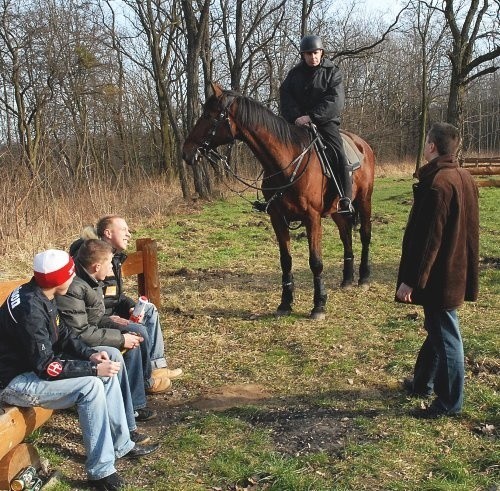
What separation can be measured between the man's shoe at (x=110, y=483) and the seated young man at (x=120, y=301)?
52.5 inches

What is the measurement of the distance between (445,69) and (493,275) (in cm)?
3734

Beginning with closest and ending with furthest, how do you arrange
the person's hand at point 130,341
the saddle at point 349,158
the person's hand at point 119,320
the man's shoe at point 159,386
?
the person's hand at point 130,341 → the person's hand at point 119,320 → the man's shoe at point 159,386 → the saddle at point 349,158

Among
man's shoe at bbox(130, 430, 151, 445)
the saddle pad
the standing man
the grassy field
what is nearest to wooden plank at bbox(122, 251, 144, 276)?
the grassy field

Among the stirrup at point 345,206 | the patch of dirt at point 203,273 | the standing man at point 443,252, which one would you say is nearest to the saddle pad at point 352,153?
the stirrup at point 345,206

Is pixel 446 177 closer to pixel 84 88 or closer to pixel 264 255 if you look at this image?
pixel 264 255

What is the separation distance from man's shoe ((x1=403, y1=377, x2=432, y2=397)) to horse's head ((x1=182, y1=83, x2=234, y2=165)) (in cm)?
315

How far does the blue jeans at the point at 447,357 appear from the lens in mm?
3828

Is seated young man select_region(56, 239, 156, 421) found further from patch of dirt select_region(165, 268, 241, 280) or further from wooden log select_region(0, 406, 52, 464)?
patch of dirt select_region(165, 268, 241, 280)

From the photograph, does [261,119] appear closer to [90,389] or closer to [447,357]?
[447,357]

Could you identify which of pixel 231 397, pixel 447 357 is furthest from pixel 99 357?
pixel 447 357

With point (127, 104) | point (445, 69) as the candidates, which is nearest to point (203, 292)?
point (127, 104)

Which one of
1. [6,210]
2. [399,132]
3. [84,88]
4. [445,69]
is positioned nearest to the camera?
[6,210]

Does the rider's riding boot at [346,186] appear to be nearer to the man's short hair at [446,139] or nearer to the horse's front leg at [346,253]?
the horse's front leg at [346,253]

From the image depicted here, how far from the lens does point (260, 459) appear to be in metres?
3.55
